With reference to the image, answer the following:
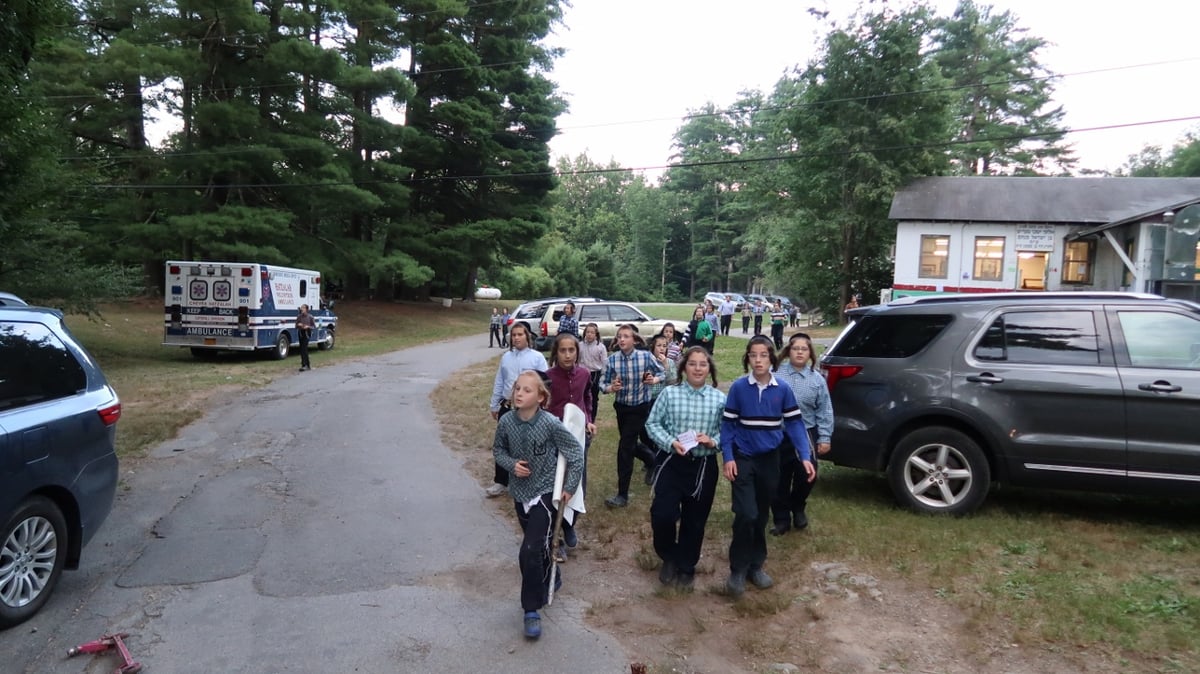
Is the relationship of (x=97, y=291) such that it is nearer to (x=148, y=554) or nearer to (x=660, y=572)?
(x=148, y=554)

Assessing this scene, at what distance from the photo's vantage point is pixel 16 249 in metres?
14.0

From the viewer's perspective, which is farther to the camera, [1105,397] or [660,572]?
[1105,397]

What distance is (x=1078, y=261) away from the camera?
27.7 metres

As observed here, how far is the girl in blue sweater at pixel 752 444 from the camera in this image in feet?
14.7

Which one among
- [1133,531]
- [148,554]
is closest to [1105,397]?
[1133,531]

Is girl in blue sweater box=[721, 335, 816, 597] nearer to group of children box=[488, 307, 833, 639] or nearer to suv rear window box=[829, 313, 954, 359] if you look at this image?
group of children box=[488, 307, 833, 639]

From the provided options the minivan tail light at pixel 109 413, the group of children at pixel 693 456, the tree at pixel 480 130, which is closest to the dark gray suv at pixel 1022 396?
the group of children at pixel 693 456

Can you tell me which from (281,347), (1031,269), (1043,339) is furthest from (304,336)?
(1031,269)

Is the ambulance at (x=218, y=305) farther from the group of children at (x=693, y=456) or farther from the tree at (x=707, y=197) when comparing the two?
the tree at (x=707, y=197)

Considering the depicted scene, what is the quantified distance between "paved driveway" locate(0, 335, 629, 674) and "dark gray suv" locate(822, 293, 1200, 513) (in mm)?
3095

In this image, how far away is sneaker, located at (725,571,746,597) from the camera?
453cm

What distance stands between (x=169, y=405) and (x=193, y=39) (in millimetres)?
19567

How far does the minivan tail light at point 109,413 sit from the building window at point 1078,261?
30966 millimetres

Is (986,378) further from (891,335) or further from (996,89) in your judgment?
(996,89)
